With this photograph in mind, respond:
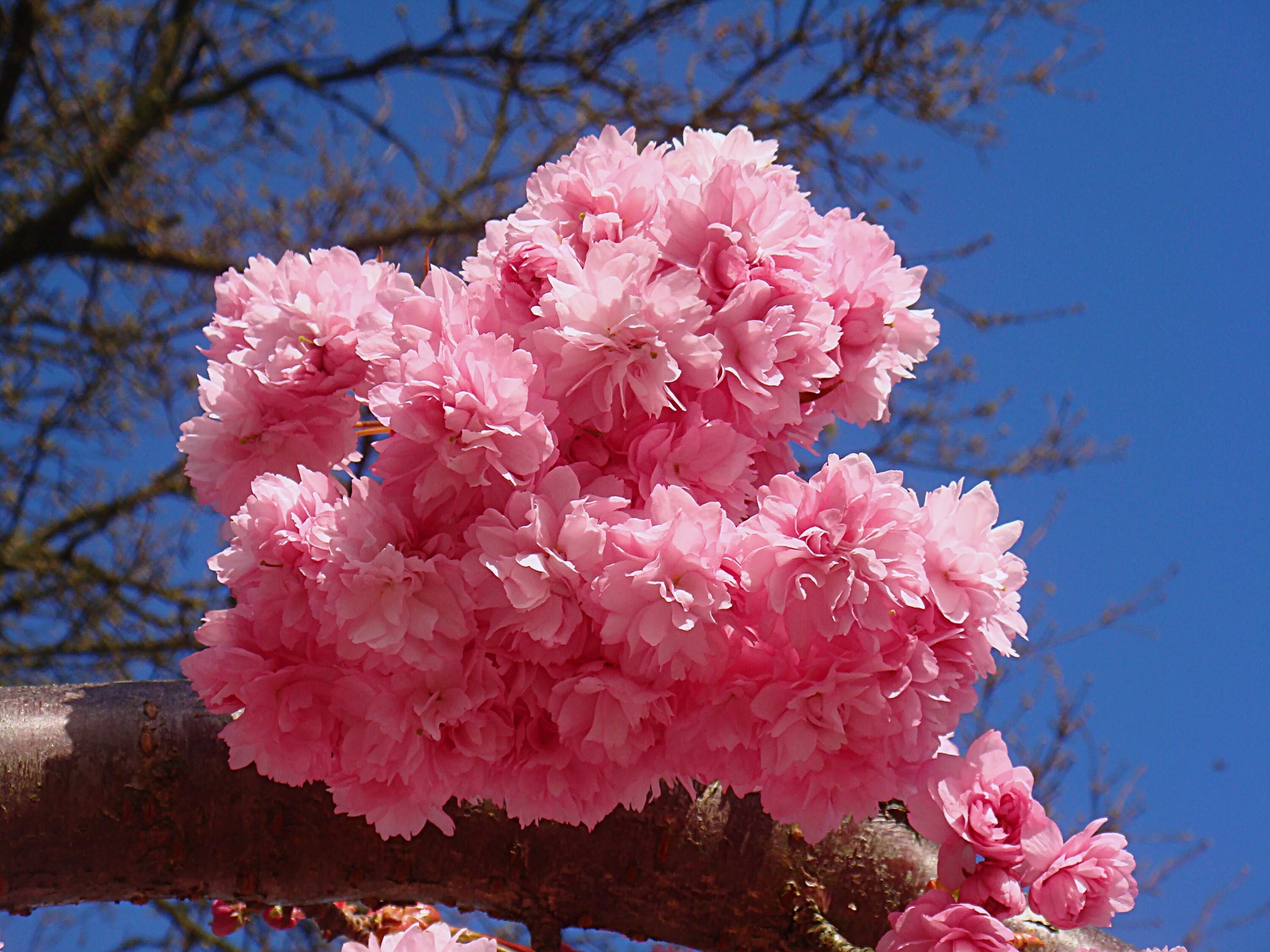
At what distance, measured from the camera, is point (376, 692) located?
3.39 feet

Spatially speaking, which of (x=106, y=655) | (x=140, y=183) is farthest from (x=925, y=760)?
(x=140, y=183)

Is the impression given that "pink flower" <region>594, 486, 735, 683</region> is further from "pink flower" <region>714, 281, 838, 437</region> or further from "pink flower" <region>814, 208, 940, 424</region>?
"pink flower" <region>814, 208, 940, 424</region>

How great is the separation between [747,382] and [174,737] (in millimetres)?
914

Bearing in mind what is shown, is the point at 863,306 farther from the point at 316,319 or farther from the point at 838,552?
the point at 316,319

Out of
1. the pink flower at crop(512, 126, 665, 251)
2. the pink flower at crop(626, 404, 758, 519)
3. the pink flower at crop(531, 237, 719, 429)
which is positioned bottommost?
the pink flower at crop(626, 404, 758, 519)

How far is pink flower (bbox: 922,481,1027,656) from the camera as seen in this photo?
3.14ft

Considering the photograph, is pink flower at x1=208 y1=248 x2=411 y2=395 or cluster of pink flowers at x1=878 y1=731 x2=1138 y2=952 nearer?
cluster of pink flowers at x1=878 y1=731 x2=1138 y2=952

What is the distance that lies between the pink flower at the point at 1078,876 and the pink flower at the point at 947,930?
57 millimetres

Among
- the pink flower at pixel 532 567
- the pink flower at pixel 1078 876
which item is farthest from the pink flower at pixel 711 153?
the pink flower at pixel 1078 876

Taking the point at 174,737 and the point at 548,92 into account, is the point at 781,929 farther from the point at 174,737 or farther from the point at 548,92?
the point at 548,92

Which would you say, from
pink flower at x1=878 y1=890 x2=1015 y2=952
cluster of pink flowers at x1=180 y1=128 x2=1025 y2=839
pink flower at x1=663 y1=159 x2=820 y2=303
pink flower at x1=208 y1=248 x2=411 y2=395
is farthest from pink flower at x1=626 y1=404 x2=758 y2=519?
pink flower at x1=878 y1=890 x2=1015 y2=952

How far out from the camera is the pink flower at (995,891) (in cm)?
106

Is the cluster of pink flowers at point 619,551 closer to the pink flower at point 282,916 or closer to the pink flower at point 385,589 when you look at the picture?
the pink flower at point 385,589

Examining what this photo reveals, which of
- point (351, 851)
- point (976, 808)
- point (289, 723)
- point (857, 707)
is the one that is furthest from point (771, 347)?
point (351, 851)
